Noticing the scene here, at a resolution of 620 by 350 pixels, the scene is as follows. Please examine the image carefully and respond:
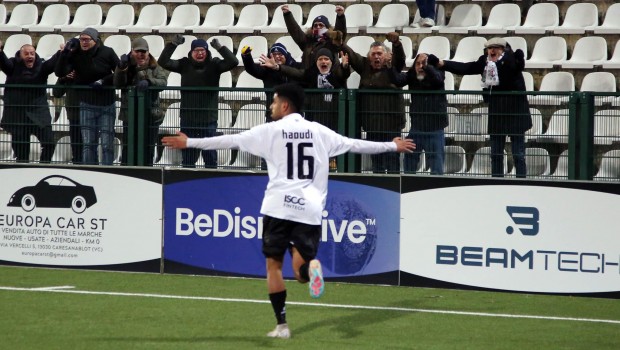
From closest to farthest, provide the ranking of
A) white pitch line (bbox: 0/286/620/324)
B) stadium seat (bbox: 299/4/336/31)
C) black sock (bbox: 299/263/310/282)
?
black sock (bbox: 299/263/310/282) → white pitch line (bbox: 0/286/620/324) → stadium seat (bbox: 299/4/336/31)

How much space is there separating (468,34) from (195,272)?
644 centimetres

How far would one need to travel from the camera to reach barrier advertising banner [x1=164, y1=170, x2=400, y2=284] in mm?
12461

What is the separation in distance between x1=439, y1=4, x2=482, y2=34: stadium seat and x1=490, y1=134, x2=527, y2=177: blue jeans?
540 centimetres

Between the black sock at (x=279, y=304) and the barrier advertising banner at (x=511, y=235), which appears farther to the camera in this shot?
the barrier advertising banner at (x=511, y=235)

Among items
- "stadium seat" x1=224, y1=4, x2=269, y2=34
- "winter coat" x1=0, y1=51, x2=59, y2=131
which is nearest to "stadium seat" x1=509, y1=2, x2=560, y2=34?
"stadium seat" x1=224, y1=4, x2=269, y2=34

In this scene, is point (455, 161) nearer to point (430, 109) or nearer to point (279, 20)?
point (430, 109)

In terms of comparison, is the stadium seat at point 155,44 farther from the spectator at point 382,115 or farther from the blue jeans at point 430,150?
the blue jeans at point 430,150

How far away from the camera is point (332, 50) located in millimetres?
14047

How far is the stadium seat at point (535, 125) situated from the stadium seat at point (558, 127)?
10 cm

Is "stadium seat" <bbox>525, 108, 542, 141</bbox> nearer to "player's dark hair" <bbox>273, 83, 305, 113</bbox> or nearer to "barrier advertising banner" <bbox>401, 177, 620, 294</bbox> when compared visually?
"barrier advertising banner" <bbox>401, 177, 620, 294</bbox>

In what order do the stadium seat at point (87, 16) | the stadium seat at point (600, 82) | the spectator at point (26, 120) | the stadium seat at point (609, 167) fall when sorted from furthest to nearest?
the stadium seat at point (87, 16) → the stadium seat at point (600, 82) → the spectator at point (26, 120) → the stadium seat at point (609, 167)

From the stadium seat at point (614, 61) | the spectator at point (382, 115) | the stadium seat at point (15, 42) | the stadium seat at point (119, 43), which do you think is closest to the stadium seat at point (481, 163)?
the spectator at point (382, 115)

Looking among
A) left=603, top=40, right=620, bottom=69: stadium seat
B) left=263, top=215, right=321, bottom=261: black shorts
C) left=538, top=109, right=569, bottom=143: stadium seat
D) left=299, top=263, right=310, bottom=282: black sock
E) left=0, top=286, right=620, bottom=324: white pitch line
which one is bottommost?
left=0, top=286, right=620, bottom=324: white pitch line

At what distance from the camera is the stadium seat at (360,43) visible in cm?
1719
